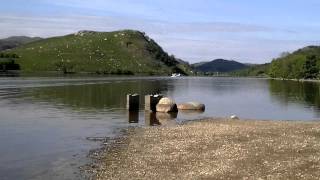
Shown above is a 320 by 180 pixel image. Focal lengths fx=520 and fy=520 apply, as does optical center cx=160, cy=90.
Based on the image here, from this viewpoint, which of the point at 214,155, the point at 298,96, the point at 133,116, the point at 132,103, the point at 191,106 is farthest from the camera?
the point at 298,96

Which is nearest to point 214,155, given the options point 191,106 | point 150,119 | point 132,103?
point 150,119

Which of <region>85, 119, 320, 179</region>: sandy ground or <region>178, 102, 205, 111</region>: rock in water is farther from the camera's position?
<region>178, 102, 205, 111</region>: rock in water

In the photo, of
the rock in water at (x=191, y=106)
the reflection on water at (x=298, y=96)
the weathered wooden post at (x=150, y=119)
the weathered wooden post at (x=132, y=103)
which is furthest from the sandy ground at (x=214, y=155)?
the reflection on water at (x=298, y=96)

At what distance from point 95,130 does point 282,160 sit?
23089 mm

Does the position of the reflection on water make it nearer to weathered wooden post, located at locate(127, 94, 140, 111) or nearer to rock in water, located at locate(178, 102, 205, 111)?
rock in water, located at locate(178, 102, 205, 111)

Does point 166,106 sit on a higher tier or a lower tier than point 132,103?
lower

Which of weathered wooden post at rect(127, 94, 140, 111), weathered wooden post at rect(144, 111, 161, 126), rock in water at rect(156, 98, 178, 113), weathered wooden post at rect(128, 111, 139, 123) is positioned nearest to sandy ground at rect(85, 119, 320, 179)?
weathered wooden post at rect(144, 111, 161, 126)

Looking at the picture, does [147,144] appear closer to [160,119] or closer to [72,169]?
[72,169]

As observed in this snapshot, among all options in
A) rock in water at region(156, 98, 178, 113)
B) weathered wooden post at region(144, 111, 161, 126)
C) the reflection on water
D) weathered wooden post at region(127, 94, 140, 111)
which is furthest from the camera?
the reflection on water

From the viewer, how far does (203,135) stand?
42.6 m

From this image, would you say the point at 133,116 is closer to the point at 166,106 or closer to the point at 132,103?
the point at 166,106

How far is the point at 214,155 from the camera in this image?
32.7 m

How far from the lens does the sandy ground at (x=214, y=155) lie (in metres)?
27.7

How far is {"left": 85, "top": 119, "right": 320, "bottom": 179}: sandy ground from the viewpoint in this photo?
27703 mm
